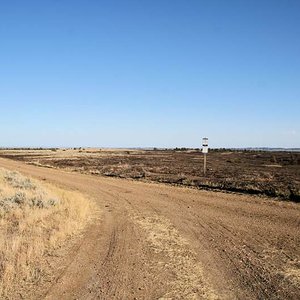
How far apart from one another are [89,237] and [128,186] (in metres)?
14.1

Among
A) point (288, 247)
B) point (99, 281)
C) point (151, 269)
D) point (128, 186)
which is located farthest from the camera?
point (128, 186)

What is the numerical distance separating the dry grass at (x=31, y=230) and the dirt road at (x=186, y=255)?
58 cm

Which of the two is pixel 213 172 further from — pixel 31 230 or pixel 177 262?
pixel 177 262

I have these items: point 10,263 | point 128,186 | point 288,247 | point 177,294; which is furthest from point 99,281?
point 128,186

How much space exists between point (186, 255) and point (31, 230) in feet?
17.0

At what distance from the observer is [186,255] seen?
374 inches

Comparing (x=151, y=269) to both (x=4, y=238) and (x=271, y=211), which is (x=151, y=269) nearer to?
(x=4, y=238)

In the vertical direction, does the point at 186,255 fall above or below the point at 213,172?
below

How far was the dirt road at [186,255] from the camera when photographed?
7270 millimetres

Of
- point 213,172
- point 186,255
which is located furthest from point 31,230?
point 213,172

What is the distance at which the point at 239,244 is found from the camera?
34.6 ft

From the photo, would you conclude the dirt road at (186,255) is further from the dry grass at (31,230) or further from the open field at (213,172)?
the open field at (213,172)

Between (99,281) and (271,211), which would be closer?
(99,281)

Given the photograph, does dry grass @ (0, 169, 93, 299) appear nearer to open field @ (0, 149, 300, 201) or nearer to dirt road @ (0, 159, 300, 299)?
dirt road @ (0, 159, 300, 299)
